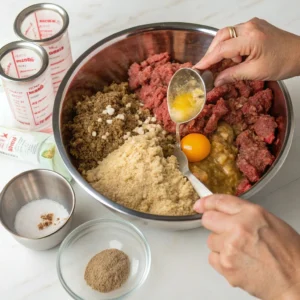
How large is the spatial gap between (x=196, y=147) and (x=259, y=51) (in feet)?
1.28

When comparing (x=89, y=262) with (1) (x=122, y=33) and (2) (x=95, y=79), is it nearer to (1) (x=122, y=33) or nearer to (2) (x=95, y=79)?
(2) (x=95, y=79)

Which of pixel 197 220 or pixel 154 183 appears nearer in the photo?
pixel 197 220

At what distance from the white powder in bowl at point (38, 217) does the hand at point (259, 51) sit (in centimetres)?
70

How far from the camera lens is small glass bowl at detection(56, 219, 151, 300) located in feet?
5.16

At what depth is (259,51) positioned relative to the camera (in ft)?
5.62

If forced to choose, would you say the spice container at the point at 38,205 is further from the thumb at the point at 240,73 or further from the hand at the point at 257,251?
the thumb at the point at 240,73

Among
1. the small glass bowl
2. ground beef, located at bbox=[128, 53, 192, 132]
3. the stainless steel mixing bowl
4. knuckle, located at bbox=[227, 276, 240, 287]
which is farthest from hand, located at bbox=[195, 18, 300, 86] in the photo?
knuckle, located at bbox=[227, 276, 240, 287]

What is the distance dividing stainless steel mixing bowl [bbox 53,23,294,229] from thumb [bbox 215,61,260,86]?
0.45 feet

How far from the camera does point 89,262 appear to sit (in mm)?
1633

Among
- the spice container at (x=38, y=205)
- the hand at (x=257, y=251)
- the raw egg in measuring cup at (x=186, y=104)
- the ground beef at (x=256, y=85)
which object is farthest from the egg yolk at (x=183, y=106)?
the hand at (x=257, y=251)

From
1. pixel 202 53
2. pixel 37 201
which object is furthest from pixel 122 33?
pixel 37 201

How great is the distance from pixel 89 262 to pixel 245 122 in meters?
0.77

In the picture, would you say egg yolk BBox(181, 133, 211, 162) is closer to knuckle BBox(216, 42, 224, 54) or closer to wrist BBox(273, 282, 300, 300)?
knuckle BBox(216, 42, 224, 54)

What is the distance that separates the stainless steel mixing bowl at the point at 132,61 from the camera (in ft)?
5.66
